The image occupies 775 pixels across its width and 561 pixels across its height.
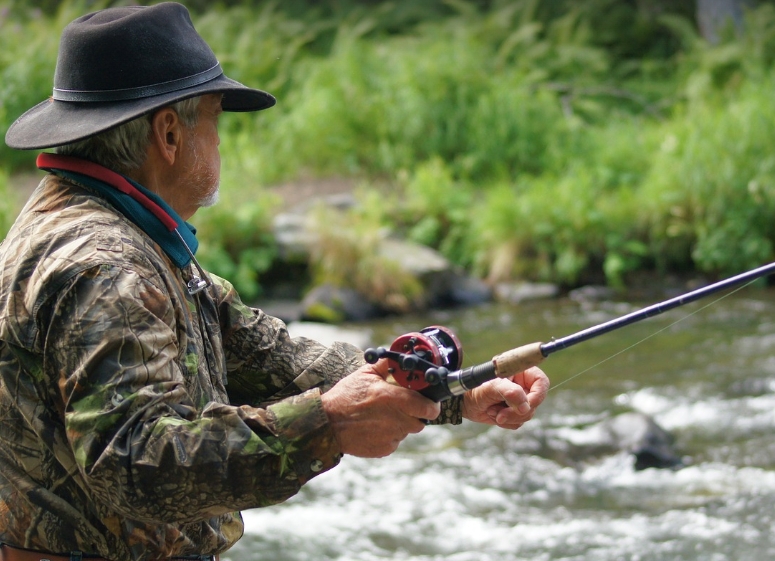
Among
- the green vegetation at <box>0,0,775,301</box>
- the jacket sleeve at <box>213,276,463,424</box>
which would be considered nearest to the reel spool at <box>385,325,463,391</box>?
the jacket sleeve at <box>213,276,463,424</box>

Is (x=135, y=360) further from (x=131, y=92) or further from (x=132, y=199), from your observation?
(x=131, y=92)

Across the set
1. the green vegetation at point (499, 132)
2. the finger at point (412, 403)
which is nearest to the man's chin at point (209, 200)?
the finger at point (412, 403)

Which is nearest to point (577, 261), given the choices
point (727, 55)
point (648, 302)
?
point (648, 302)

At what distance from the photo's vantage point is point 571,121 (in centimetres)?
1334

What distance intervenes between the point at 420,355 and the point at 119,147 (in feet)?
2.38

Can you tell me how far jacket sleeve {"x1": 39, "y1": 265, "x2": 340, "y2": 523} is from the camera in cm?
174

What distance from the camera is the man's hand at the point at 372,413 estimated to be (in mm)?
1868

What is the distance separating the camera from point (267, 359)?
2541 millimetres

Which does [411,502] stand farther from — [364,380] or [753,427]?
[364,380]

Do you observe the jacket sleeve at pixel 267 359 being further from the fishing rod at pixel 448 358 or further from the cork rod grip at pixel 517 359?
the cork rod grip at pixel 517 359

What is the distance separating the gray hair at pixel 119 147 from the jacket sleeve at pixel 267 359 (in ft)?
1.54

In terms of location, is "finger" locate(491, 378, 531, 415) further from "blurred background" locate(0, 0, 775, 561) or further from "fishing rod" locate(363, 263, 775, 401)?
"blurred background" locate(0, 0, 775, 561)

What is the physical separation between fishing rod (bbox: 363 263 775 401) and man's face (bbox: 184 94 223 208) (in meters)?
0.57

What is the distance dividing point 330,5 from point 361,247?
10016 millimetres
